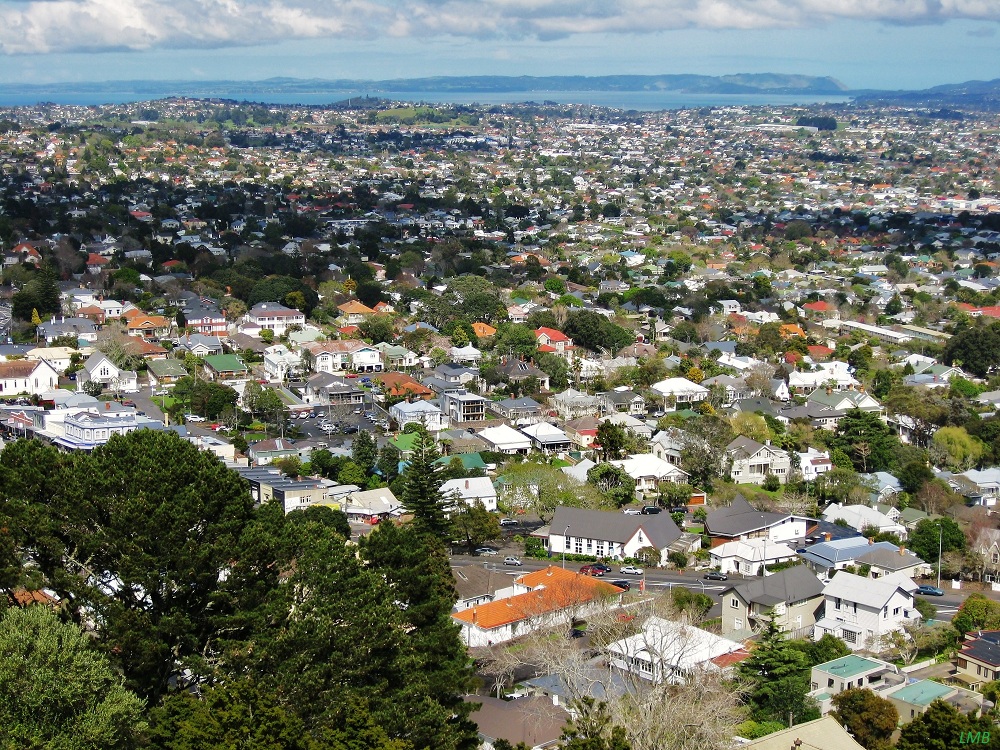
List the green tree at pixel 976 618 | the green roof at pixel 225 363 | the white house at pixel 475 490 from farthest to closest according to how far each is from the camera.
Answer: the green roof at pixel 225 363
the white house at pixel 475 490
the green tree at pixel 976 618

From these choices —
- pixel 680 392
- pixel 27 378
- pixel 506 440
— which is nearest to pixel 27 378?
pixel 27 378

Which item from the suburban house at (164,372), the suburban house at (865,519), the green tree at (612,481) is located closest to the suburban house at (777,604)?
the suburban house at (865,519)

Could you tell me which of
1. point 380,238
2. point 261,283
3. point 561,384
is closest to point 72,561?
point 561,384

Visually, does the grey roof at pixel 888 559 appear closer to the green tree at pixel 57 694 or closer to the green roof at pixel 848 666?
the green roof at pixel 848 666

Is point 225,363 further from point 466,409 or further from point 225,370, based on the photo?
point 466,409

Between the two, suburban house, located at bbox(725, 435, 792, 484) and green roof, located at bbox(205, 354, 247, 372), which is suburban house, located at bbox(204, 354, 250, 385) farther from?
suburban house, located at bbox(725, 435, 792, 484)

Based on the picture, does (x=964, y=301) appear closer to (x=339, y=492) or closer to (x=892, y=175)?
(x=339, y=492)
